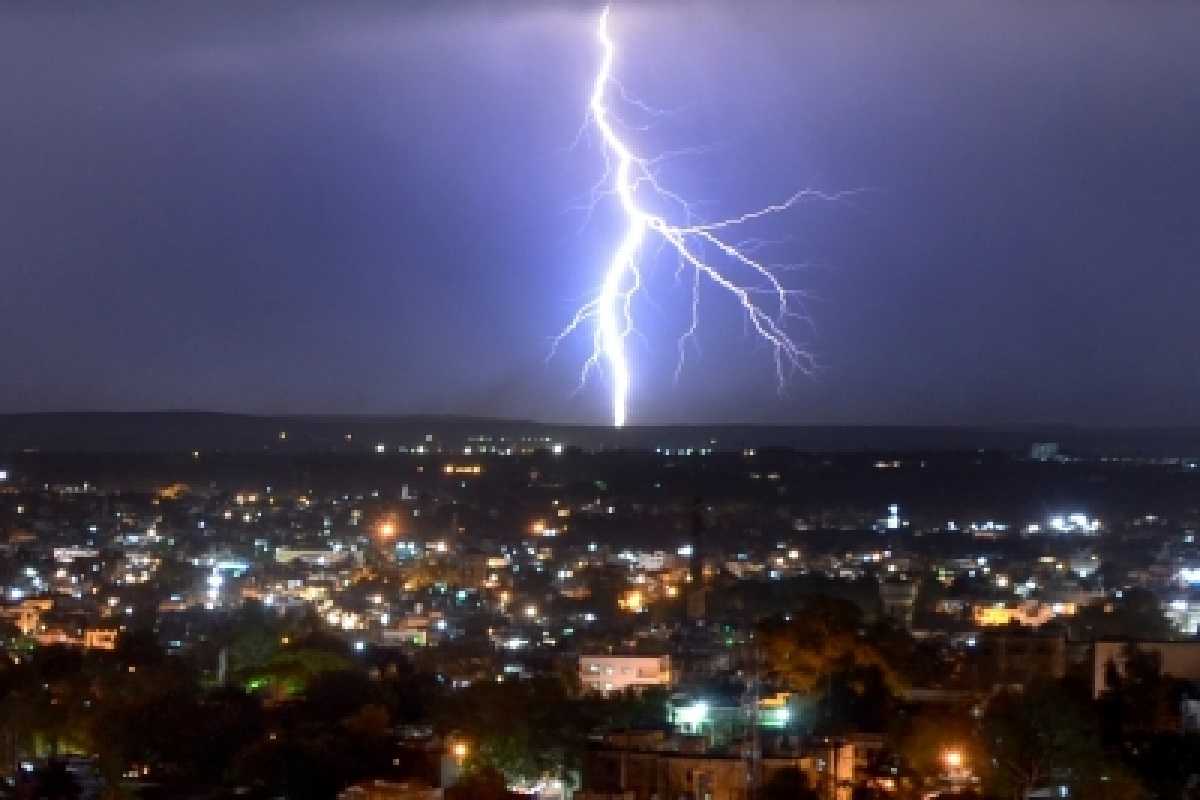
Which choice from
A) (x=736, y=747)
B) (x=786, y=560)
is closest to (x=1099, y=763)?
(x=736, y=747)

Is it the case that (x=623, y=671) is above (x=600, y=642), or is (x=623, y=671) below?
below

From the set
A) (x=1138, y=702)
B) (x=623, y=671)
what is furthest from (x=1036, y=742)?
(x=623, y=671)

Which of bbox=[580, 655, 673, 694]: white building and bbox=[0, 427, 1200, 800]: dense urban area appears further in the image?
bbox=[580, 655, 673, 694]: white building

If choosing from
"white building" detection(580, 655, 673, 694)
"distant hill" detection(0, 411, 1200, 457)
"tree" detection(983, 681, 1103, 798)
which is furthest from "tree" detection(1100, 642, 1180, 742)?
"distant hill" detection(0, 411, 1200, 457)

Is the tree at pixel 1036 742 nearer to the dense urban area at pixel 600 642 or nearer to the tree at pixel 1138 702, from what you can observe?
the dense urban area at pixel 600 642

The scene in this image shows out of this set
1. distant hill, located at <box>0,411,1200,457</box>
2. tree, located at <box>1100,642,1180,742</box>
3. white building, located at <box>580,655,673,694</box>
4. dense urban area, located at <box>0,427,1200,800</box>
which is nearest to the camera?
dense urban area, located at <box>0,427,1200,800</box>

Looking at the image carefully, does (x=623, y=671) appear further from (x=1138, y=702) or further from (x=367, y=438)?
(x=367, y=438)

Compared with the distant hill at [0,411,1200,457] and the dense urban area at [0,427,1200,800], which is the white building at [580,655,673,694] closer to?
the dense urban area at [0,427,1200,800]

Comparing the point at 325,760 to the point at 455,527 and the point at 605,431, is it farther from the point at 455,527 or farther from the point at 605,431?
the point at 605,431

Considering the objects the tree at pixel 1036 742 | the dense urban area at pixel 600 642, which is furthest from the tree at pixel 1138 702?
the tree at pixel 1036 742
